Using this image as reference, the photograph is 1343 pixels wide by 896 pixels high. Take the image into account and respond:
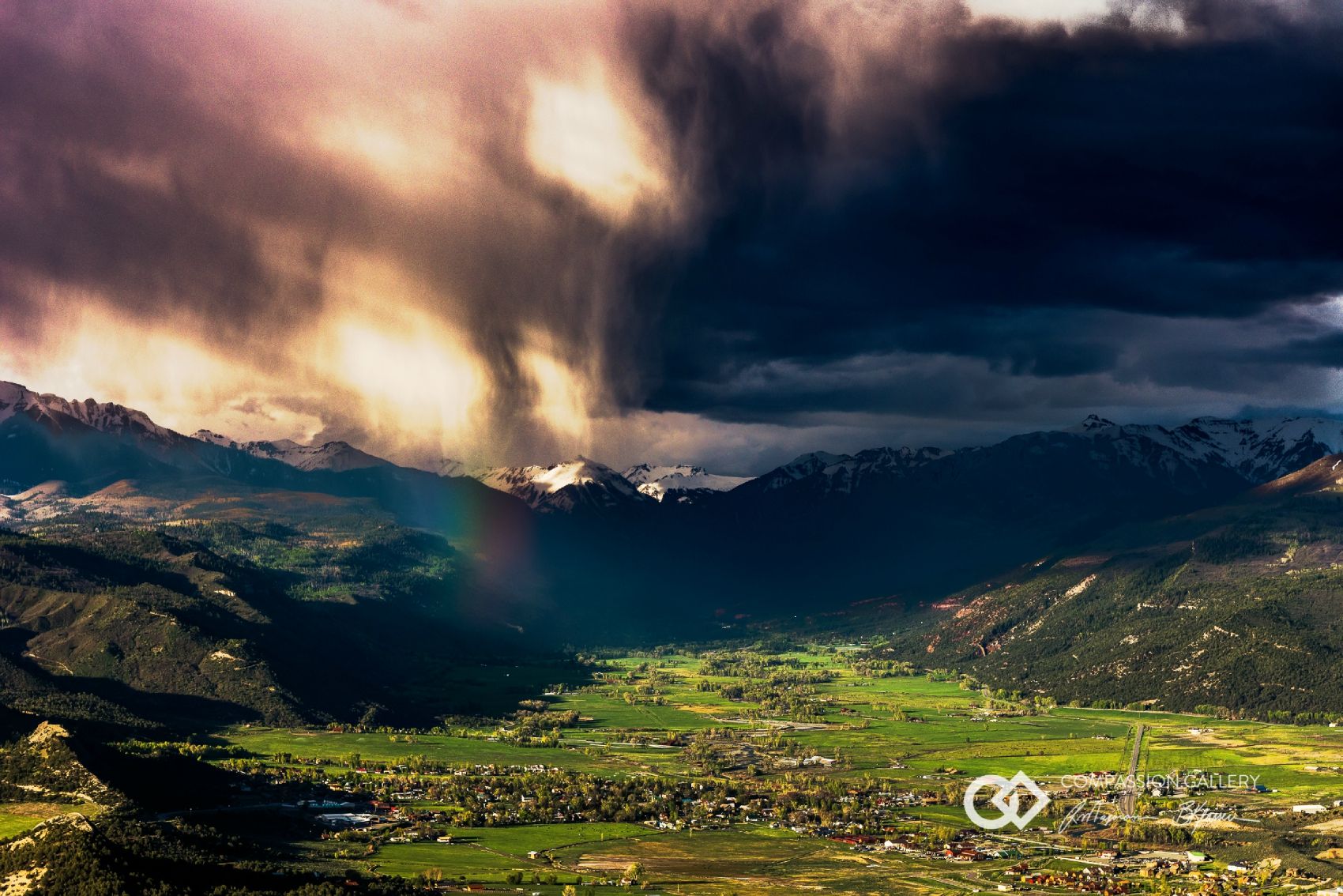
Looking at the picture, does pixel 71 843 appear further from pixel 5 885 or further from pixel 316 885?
pixel 316 885

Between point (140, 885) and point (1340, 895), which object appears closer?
point (140, 885)

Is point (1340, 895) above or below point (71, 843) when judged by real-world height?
below

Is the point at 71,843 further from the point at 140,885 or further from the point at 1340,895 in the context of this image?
the point at 1340,895

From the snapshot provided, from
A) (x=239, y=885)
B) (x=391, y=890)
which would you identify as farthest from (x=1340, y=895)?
(x=239, y=885)

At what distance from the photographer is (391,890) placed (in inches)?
7549

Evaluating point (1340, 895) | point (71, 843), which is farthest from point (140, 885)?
point (1340, 895)

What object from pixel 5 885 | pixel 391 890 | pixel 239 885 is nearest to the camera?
pixel 5 885

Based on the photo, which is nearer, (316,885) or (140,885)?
(140,885)

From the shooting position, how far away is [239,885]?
574 ft

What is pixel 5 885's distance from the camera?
16262cm

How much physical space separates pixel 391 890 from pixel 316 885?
15.6 m

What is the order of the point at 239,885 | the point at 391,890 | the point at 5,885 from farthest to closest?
1. the point at 391,890
2. the point at 239,885
3. the point at 5,885

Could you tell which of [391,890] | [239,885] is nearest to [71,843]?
[239,885]

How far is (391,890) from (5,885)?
54.2m
